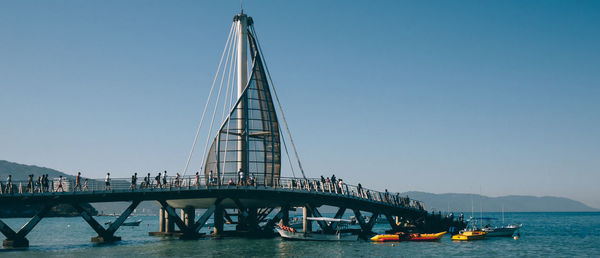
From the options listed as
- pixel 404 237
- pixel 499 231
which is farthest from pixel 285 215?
pixel 499 231

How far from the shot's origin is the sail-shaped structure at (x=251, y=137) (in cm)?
6291

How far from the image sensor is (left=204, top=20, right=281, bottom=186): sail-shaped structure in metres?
62.9

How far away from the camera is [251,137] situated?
6512 centimetres

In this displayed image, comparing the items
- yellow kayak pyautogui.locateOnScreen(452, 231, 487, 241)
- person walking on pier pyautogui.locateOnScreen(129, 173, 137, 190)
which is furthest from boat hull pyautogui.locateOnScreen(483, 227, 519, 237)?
person walking on pier pyautogui.locateOnScreen(129, 173, 137, 190)

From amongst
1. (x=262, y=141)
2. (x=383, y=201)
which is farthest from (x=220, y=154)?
(x=383, y=201)

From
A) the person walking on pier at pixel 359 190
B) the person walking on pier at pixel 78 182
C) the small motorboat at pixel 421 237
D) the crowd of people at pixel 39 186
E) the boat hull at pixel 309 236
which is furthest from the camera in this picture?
the person walking on pier at pixel 359 190

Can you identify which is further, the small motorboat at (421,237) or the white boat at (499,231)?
the white boat at (499,231)

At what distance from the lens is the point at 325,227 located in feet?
192

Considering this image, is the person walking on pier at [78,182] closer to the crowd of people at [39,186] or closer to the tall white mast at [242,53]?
the crowd of people at [39,186]

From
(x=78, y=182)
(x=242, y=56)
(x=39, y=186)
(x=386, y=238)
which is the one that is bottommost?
(x=386, y=238)

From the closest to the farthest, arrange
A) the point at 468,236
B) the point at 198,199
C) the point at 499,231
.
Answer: the point at 198,199 < the point at 468,236 < the point at 499,231

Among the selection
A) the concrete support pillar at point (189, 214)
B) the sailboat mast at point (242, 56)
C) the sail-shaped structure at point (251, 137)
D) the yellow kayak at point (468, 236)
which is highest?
the sailboat mast at point (242, 56)

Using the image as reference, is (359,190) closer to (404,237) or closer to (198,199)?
(404,237)

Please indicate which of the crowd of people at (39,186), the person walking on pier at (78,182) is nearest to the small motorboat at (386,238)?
the crowd of people at (39,186)
